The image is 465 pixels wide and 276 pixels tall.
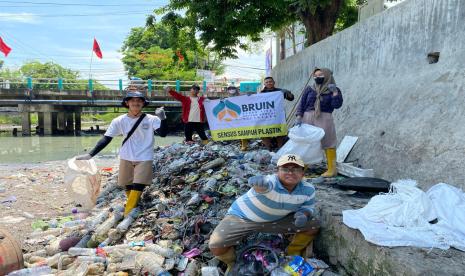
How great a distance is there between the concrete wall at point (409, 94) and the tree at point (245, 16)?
3.49 meters

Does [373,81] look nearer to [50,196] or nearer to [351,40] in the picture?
[351,40]

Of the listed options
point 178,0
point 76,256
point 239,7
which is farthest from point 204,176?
A: point 178,0

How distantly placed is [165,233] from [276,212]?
1.71m

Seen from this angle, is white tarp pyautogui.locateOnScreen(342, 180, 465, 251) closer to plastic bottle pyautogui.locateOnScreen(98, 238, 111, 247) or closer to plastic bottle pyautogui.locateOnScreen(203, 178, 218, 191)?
plastic bottle pyautogui.locateOnScreen(203, 178, 218, 191)

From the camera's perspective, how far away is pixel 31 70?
58281mm

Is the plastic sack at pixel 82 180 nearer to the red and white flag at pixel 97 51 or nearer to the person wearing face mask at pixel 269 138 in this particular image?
the person wearing face mask at pixel 269 138

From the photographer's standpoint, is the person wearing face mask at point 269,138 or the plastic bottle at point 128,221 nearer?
the plastic bottle at point 128,221

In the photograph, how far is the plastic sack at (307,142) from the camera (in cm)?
519

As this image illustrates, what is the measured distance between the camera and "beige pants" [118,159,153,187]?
16.0ft

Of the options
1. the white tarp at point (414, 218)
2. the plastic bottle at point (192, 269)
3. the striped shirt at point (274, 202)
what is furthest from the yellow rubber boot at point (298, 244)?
the plastic bottle at point (192, 269)

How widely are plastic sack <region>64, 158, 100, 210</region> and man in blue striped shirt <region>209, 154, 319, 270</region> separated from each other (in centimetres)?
343

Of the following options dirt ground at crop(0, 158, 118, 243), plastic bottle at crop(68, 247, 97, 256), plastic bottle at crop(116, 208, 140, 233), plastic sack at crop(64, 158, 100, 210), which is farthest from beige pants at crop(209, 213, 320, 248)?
dirt ground at crop(0, 158, 118, 243)

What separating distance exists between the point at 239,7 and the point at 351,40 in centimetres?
405

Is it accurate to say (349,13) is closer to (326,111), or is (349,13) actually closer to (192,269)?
(326,111)
